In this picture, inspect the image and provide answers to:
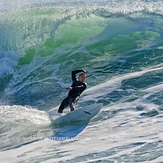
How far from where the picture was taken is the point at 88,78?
11.8 m

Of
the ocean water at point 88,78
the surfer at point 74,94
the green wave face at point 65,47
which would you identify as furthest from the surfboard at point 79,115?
the green wave face at point 65,47

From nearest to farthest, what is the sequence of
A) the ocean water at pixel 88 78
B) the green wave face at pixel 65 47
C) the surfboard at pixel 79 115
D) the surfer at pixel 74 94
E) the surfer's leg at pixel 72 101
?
the ocean water at pixel 88 78 → the surfboard at pixel 79 115 → the surfer's leg at pixel 72 101 → the surfer at pixel 74 94 → the green wave face at pixel 65 47

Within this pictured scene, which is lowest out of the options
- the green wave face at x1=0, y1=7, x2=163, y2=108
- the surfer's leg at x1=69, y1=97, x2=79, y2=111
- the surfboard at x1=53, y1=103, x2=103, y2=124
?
the surfboard at x1=53, y1=103, x2=103, y2=124

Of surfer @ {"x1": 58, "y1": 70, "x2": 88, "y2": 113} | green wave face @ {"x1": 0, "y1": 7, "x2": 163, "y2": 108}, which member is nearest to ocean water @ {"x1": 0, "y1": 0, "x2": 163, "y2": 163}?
green wave face @ {"x1": 0, "y1": 7, "x2": 163, "y2": 108}

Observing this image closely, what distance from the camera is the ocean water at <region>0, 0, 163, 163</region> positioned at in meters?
7.11

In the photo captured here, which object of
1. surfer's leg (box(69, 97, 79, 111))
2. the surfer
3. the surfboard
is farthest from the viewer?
the surfer

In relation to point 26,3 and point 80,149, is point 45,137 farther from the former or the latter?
point 26,3

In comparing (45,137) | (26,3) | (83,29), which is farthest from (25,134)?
(26,3)

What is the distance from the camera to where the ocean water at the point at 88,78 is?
280 inches

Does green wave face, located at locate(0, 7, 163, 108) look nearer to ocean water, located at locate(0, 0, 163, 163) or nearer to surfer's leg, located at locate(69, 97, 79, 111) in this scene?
ocean water, located at locate(0, 0, 163, 163)

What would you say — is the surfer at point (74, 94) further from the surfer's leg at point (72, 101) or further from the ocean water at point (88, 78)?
the ocean water at point (88, 78)

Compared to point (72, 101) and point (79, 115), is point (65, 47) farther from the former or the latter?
point (79, 115)

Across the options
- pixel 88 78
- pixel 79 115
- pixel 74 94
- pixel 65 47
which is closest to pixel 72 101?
pixel 74 94

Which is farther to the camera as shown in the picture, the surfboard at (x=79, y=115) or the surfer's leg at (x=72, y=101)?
the surfer's leg at (x=72, y=101)
